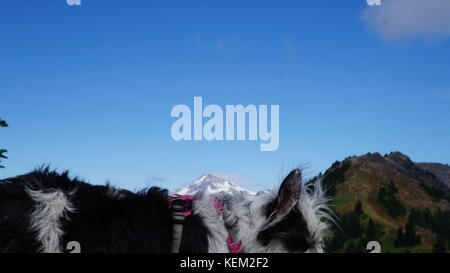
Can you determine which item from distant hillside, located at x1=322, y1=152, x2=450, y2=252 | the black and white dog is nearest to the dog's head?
the black and white dog

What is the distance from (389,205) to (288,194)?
314 feet

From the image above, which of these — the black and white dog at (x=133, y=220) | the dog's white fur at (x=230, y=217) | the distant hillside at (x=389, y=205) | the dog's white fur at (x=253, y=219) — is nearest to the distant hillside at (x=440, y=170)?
the distant hillside at (x=389, y=205)

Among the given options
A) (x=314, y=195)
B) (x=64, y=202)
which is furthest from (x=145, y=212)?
(x=314, y=195)

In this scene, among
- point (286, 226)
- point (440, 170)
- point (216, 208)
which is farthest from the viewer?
point (440, 170)

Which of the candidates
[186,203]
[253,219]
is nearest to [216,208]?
[186,203]

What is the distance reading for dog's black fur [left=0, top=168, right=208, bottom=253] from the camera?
15.5ft

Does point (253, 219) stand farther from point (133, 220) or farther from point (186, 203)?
point (133, 220)

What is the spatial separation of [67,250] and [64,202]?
559 millimetres

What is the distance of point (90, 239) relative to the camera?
480 cm

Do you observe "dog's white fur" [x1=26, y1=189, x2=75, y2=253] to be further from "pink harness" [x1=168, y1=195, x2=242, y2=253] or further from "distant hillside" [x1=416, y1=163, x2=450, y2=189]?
"distant hillside" [x1=416, y1=163, x2=450, y2=189]

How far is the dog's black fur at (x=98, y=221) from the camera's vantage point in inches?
186

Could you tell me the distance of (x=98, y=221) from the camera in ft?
16.1

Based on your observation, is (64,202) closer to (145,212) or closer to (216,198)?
(145,212)
